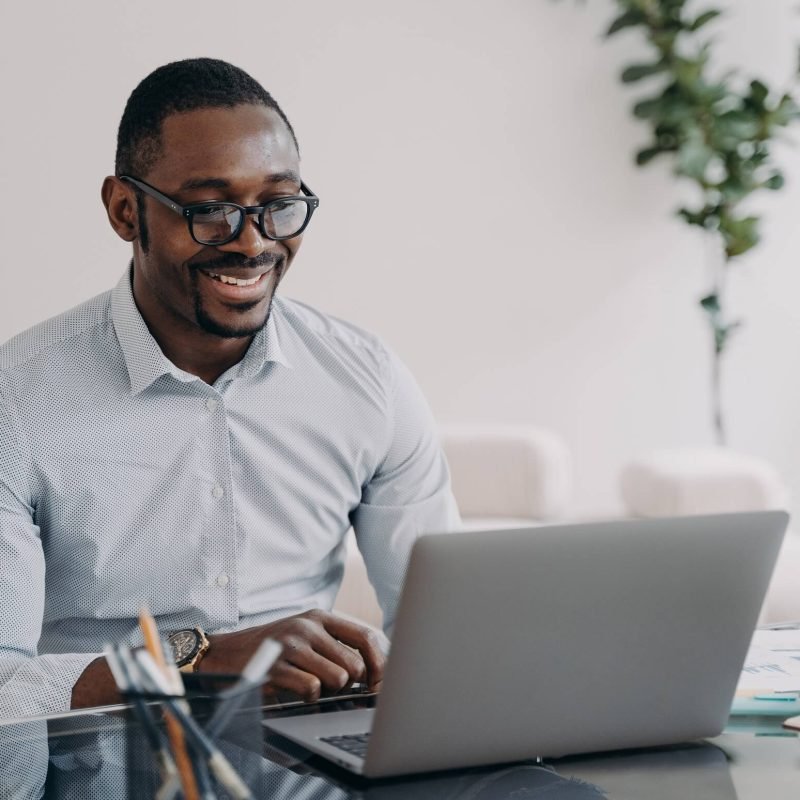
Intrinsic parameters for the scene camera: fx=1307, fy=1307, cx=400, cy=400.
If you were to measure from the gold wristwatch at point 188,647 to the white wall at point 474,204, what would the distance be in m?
2.09

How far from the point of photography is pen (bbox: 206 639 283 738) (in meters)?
0.78

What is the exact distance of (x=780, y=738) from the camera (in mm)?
1104

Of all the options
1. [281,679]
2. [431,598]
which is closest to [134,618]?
[281,679]

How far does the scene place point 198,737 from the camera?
0.75 m

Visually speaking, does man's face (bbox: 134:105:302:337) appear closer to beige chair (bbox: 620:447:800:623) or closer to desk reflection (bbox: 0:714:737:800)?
desk reflection (bbox: 0:714:737:800)

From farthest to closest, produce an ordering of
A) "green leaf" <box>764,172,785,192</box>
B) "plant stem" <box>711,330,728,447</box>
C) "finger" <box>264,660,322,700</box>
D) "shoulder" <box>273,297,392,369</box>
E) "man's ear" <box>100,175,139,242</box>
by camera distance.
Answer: "plant stem" <box>711,330,728,447</box>
"green leaf" <box>764,172,785,192</box>
"shoulder" <box>273,297,392,369</box>
"man's ear" <box>100,175,139,242</box>
"finger" <box>264,660,322,700</box>

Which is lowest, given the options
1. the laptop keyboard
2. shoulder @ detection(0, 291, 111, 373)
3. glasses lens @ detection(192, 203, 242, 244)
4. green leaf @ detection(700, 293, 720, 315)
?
green leaf @ detection(700, 293, 720, 315)

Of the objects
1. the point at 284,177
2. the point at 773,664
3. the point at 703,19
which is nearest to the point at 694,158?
the point at 703,19

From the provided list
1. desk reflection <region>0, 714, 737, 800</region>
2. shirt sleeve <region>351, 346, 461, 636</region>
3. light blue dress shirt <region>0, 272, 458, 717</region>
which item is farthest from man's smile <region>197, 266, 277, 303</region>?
desk reflection <region>0, 714, 737, 800</region>

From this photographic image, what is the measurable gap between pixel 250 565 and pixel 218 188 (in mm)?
476

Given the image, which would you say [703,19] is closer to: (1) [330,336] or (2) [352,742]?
(1) [330,336]

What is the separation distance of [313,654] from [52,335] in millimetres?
656

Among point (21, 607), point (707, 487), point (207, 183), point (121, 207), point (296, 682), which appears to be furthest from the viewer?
point (707, 487)

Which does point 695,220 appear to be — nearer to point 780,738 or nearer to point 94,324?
point 94,324
